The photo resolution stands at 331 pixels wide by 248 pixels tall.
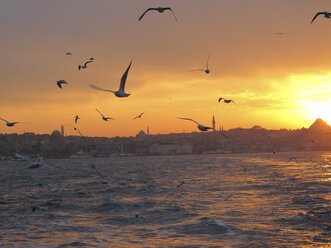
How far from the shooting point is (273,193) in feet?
97.8

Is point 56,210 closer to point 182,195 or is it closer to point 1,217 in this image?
point 1,217

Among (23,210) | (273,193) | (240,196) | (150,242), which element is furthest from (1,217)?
(273,193)

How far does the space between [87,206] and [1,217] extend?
5462 millimetres

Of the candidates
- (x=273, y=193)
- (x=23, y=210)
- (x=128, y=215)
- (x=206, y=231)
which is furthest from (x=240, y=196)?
(x=23, y=210)

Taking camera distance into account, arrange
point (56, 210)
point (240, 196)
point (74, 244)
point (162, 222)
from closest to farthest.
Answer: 1. point (74, 244)
2. point (162, 222)
3. point (56, 210)
4. point (240, 196)

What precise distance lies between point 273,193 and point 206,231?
1422 centimetres

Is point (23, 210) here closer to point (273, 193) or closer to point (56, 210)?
point (56, 210)

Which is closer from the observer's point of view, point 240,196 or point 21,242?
point 21,242

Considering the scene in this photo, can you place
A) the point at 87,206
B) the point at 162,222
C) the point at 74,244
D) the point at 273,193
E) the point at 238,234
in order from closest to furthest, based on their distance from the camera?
the point at 74,244 → the point at 238,234 → the point at 162,222 → the point at 87,206 → the point at 273,193

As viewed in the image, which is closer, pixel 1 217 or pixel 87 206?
pixel 1 217

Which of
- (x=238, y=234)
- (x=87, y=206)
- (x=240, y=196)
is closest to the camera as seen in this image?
(x=238, y=234)

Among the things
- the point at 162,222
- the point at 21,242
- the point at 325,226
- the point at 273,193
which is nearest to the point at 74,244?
the point at 21,242

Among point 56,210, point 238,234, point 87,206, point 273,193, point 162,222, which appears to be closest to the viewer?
point 238,234

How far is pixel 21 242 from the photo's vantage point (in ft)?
51.5
